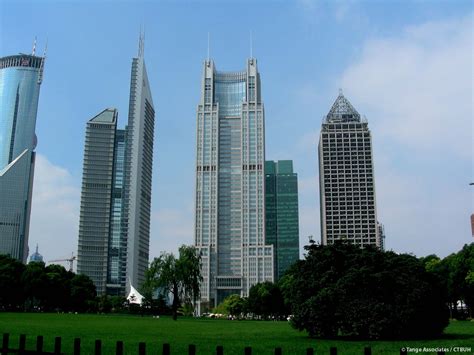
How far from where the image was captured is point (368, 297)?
2478 centimetres

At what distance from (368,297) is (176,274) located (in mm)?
43685

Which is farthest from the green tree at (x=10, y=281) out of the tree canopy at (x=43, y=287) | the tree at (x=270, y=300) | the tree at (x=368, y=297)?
the tree at (x=368, y=297)

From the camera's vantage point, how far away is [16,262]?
83.1 m

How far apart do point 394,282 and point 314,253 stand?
4808 millimetres

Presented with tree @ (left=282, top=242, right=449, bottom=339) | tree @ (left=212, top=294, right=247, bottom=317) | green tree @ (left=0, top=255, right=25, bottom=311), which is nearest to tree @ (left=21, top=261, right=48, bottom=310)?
green tree @ (left=0, top=255, right=25, bottom=311)

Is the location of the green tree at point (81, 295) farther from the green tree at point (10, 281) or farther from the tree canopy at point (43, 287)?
the green tree at point (10, 281)

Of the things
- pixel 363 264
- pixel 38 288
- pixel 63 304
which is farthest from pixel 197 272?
pixel 363 264

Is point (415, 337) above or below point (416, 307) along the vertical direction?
below

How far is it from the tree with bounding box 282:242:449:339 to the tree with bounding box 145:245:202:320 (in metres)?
39.6

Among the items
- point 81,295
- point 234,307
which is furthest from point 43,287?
point 234,307

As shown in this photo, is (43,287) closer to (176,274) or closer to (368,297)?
(176,274)

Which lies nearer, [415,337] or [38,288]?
[415,337]

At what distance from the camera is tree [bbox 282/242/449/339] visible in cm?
2414

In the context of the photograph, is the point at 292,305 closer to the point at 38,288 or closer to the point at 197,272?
the point at 197,272
